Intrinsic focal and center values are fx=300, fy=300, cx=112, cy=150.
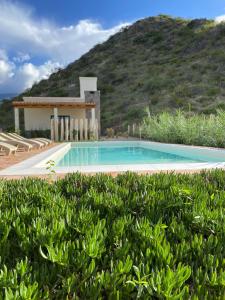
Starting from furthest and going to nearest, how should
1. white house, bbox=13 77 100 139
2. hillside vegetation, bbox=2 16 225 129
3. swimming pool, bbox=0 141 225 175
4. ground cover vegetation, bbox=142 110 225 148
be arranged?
hillside vegetation, bbox=2 16 225 129 < white house, bbox=13 77 100 139 < ground cover vegetation, bbox=142 110 225 148 < swimming pool, bbox=0 141 225 175

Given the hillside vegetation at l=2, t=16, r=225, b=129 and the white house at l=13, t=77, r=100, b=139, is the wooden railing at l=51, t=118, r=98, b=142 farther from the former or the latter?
the hillside vegetation at l=2, t=16, r=225, b=129

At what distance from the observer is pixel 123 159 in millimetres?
11133

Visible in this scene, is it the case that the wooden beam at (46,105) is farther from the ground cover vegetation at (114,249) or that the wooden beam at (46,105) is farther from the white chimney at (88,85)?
the ground cover vegetation at (114,249)

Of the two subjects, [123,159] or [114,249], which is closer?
[114,249]

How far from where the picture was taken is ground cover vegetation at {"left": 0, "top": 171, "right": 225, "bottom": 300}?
4.65ft

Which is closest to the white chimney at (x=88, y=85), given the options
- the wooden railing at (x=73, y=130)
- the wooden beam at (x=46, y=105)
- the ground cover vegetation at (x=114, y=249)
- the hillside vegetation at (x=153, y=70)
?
the wooden beam at (x=46, y=105)

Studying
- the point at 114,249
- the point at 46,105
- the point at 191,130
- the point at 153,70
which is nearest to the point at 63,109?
the point at 46,105

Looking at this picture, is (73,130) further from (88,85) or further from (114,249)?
(114,249)

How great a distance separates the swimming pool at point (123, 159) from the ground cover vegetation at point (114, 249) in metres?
2.23

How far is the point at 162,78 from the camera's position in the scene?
110 ft

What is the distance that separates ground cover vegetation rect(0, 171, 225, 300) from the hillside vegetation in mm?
24183

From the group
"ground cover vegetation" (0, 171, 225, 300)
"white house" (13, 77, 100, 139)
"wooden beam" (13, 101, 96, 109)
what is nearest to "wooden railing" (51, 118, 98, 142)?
"wooden beam" (13, 101, 96, 109)

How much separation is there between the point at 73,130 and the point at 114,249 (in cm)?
1650

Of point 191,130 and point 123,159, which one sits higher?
point 191,130
